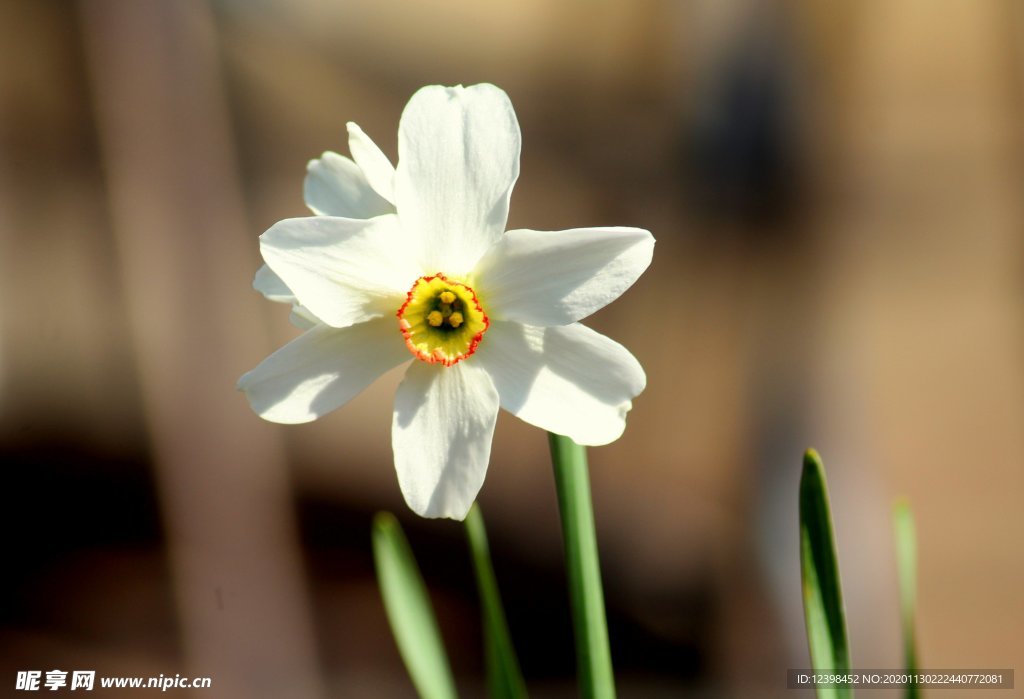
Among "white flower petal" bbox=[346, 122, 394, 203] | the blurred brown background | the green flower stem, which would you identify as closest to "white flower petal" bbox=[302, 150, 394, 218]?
"white flower petal" bbox=[346, 122, 394, 203]

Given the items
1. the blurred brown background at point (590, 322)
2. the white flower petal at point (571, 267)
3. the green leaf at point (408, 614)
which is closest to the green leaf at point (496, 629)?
the green leaf at point (408, 614)

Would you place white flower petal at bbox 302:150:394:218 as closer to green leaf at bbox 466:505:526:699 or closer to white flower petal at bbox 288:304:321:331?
white flower petal at bbox 288:304:321:331

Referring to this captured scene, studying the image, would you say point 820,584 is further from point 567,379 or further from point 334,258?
point 334,258

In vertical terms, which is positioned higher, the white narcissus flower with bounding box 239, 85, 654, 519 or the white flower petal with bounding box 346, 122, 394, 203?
the white flower petal with bounding box 346, 122, 394, 203

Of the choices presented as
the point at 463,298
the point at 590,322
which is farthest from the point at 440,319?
the point at 590,322

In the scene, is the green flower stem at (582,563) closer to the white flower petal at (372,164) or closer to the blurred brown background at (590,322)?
the white flower petal at (372,164)
